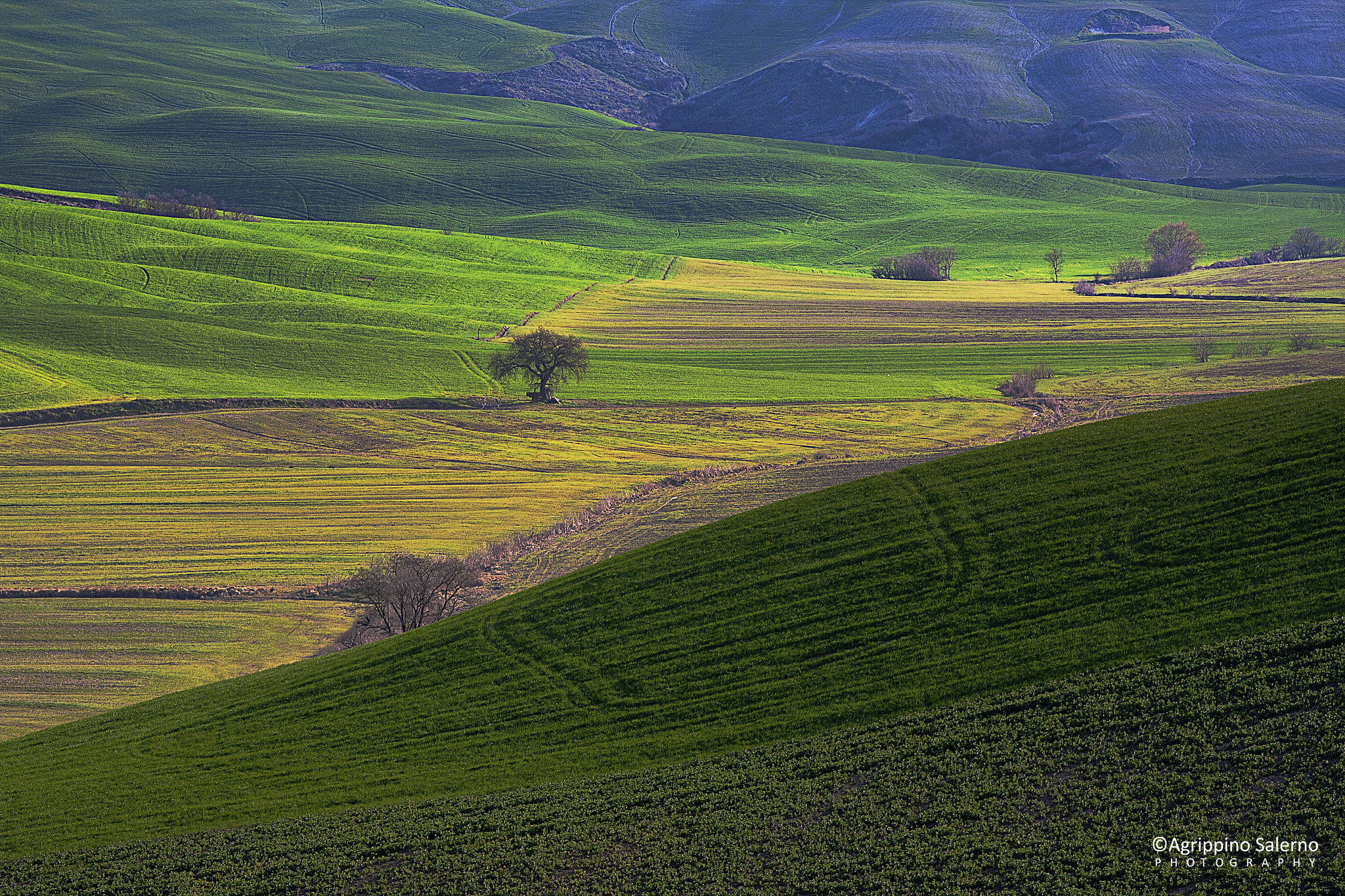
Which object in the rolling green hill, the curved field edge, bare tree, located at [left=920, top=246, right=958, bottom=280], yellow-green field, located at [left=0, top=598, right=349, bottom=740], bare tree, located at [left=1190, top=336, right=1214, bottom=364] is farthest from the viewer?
bare tree, located at [left=920, top=246, right=958, bottom=280]

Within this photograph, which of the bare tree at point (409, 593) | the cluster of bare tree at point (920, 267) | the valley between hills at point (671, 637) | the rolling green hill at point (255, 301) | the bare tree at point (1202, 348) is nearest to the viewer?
the valley between hills at point (671, 637)

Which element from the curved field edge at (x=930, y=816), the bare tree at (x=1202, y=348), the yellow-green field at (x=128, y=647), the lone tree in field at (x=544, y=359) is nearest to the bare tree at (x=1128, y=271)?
the bare tree at (x=1202, y=348)

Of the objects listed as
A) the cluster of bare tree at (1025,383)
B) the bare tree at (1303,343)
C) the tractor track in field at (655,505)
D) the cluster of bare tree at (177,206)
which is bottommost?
the tractor track in field at (655,505)

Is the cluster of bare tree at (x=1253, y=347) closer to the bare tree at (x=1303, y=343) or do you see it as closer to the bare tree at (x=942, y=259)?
the bare tree at (x=1303, y=343)

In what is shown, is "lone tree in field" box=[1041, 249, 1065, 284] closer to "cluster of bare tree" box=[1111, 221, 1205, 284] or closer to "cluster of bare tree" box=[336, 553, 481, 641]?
"cluster of bare tree" box=[1111, 221, 1205, 284]

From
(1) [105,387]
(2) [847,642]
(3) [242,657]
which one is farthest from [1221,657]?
(1) [105,387]

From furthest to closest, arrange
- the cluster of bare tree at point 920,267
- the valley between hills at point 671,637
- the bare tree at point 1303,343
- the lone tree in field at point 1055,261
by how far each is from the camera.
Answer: the lone tree in field at point 1055,261 < the cluster of bare tree at point 920,267 < the bare tree at point 1303,343 < the valley between hills at point 671,637

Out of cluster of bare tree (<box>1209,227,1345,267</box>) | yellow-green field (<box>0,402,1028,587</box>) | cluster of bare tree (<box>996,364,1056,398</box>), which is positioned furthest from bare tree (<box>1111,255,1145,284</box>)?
yellow-green field (<box>0,402,1028,587</box>)
